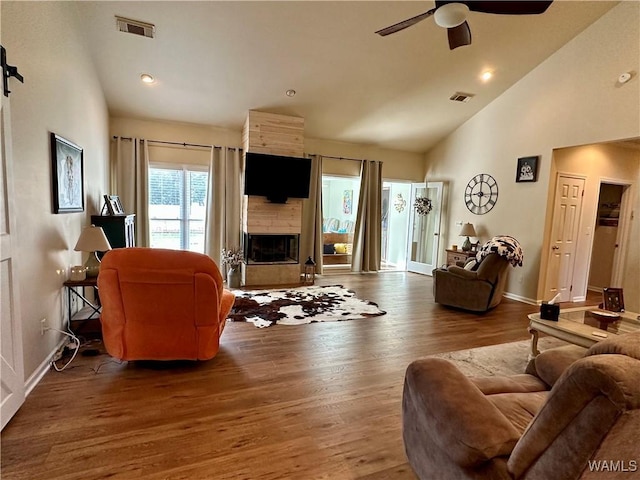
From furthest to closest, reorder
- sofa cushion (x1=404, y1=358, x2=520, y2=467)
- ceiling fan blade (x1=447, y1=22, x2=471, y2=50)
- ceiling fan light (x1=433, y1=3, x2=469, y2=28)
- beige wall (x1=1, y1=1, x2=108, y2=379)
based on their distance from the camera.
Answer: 1. ceiling fan blade (x1=447, y1=22, x2=471, y2=50)
2. ceiling fan light (x1=433, y1=3, x2=469, y2=28)
3. beige wall (x1=1, y1=1, x2=108, y2=379)
4. sofa cushion (x1=404, y1=358, x2=520, y2=467)

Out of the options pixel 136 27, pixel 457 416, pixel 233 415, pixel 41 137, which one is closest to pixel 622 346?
pixel 457 416

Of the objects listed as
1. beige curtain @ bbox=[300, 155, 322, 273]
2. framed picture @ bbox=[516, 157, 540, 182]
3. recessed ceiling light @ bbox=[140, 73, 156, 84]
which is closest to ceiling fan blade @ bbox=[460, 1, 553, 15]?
framed picture @ bbox=[516, 157, 540, 182]

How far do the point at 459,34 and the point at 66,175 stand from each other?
12.8ft

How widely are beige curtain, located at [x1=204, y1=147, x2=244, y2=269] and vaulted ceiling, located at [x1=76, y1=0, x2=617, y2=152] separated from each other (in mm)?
627

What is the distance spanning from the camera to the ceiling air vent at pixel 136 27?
3.53 m

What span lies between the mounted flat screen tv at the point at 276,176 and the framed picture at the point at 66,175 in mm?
2407

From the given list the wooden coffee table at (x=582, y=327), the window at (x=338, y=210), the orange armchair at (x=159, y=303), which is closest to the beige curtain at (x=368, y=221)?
the window at (x=338, y=210)

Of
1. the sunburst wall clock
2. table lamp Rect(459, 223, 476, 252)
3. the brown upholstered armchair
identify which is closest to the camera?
the brown upholstered armchair

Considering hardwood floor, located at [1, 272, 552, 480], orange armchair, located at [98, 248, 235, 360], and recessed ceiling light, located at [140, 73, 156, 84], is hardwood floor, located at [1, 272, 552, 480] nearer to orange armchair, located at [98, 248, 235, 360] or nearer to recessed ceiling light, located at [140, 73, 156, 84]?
orange armchair, located at [98, 248, 235, 360]

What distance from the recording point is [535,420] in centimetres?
99

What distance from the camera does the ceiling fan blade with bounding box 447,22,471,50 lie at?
2.88 meters

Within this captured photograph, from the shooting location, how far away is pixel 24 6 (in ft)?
7.73

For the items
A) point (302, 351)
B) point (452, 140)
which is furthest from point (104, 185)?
point (452, 140)

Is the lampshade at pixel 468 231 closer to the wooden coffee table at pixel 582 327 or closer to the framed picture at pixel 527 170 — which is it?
the framed picture at pixel 527 170
